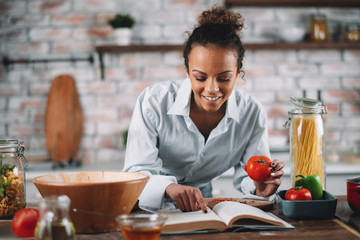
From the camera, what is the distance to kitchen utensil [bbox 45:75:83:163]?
3020 mm

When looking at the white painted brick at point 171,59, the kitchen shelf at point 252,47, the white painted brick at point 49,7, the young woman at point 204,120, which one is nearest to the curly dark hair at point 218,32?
the young woman at point 204,120

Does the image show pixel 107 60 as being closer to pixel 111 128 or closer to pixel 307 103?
pixel 111 128

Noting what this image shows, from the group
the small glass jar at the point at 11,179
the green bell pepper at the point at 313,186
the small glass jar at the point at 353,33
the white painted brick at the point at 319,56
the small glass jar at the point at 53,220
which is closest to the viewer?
the small glass jar at the point at 53,220

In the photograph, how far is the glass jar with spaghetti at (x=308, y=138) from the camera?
140 centimetres

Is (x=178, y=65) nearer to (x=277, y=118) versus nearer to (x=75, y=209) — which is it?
(x=277, y=118)

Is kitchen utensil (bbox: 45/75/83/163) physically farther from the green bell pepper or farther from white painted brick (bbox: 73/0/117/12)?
the green bell pepper

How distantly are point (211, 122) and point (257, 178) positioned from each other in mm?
468

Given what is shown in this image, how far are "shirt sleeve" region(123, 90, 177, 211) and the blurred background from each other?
4.71 ft

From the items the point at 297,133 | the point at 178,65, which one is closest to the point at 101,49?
the point at 178,65

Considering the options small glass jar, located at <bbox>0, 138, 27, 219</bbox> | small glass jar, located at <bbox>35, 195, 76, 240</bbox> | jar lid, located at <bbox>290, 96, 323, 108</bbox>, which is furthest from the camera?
jar lid, located at <bbox>290, 96, 323, 108</bbox>

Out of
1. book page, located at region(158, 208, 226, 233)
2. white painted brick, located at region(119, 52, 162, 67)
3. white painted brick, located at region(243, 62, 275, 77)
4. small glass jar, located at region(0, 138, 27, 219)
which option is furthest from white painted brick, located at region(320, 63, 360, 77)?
small glass jar, located at region(0, 138, 27, 219)

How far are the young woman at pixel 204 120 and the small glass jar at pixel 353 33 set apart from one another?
1.61 m

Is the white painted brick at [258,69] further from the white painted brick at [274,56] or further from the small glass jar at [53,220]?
the small glass jar at [53,220]

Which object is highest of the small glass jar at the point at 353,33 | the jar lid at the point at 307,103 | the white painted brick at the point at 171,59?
the small glass jar at the point at 353,33
